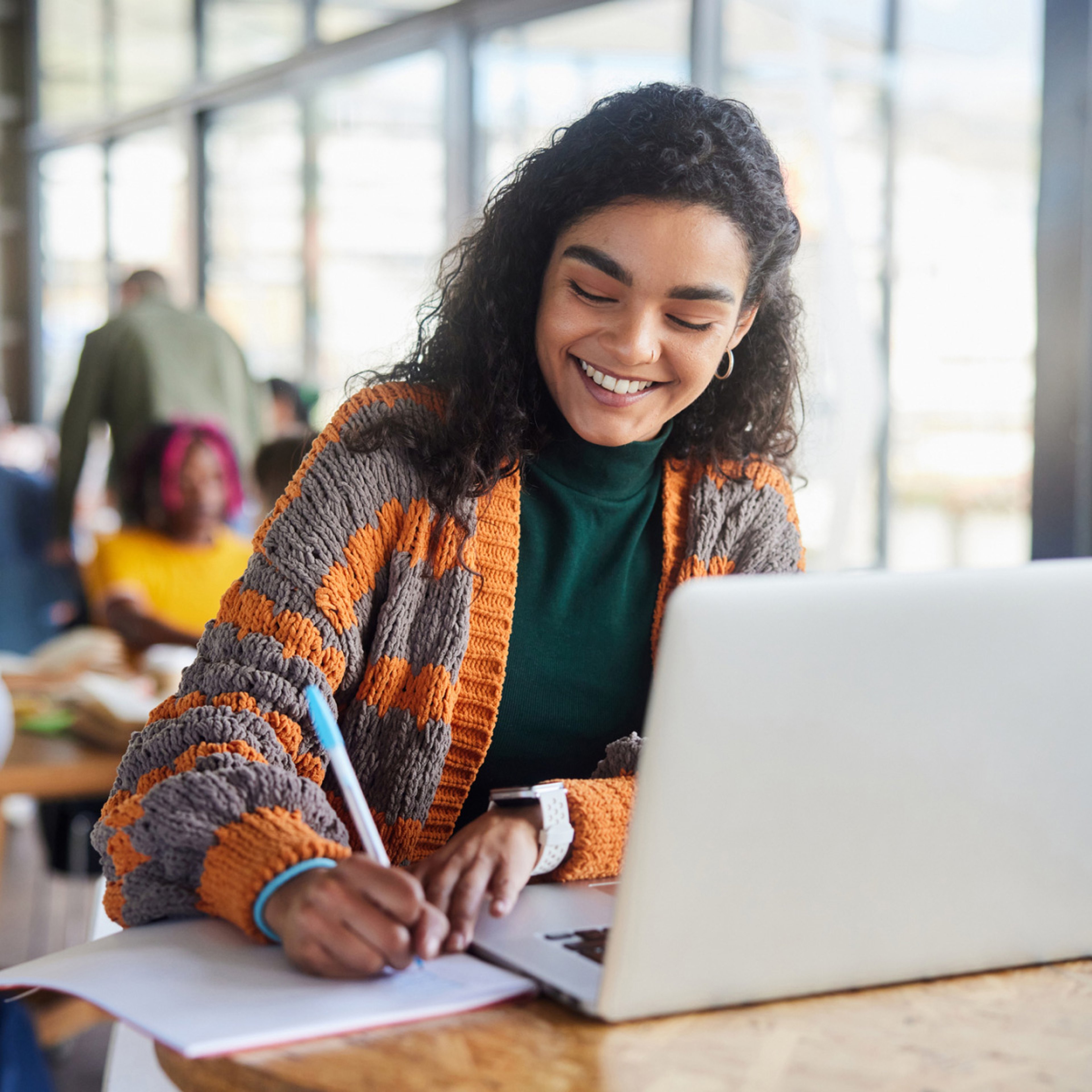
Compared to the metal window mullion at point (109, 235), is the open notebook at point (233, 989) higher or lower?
lower

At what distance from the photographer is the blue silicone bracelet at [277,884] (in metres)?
0.80

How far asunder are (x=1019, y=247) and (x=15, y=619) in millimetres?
2798

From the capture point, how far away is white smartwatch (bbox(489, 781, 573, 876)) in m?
0.96

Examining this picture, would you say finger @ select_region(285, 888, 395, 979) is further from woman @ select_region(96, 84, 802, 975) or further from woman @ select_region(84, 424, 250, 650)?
woman @ select_region(84, 424, 250, 650)

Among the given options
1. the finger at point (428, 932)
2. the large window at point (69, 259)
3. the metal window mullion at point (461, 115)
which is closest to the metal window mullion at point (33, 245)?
the large window at point (69, 259)

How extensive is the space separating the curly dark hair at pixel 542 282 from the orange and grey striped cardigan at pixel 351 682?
0.03 m

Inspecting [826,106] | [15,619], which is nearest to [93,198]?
[15,619]

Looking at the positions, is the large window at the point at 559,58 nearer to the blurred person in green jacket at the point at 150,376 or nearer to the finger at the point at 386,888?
the blurred person in green jacket at the point at 150,376

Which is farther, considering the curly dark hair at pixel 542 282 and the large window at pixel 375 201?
the large window at pixel 375 201

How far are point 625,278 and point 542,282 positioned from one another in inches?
6.0

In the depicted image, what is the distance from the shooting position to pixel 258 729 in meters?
0.94

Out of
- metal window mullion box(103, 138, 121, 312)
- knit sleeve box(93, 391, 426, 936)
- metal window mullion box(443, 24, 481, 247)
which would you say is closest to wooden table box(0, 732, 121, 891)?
knit sleeve box(93, 391, 426, 936)

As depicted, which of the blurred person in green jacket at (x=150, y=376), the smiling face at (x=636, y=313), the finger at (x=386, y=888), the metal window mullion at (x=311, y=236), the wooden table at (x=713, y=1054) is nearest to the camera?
the wooden table at (x=713, y=1054)

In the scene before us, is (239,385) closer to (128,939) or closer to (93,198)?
(93,198)
